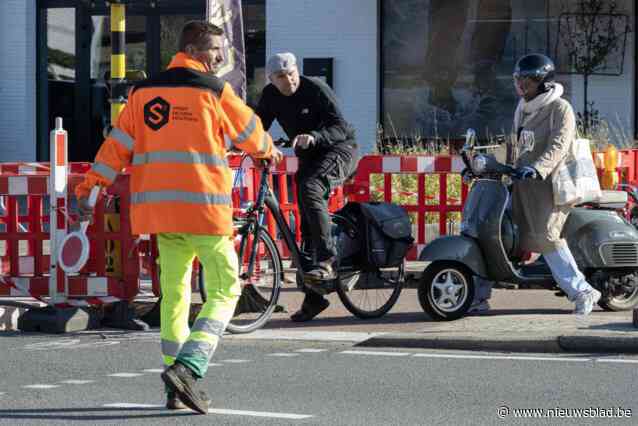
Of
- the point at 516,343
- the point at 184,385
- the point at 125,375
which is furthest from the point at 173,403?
the point at 516,343

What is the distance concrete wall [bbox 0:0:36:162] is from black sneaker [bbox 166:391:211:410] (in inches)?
750

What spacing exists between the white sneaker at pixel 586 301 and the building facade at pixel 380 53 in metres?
12.3

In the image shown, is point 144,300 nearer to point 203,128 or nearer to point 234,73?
point 234,73

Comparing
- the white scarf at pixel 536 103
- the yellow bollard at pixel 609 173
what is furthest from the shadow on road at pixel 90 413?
the yellow bollard at pixel 609 173

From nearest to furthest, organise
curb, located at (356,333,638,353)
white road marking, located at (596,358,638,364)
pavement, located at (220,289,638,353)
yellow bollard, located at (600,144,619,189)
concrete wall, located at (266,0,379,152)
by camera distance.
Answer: white road marking, located at (596,358,638,364)
curb, located at (356,333,638,353)
pavement, located at (220,289,638,353)
yellow bollard, located at (600,144,619,189)
concrete wall, located at (266,0,379,152)

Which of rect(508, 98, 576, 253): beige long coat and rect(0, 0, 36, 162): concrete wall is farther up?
rect(0, 0, 36, 162): concrete wall

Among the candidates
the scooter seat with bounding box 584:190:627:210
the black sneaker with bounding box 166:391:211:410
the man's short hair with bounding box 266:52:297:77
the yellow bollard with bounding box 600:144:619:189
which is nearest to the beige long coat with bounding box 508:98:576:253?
the scooter seat with bounding box 584:190:627:210

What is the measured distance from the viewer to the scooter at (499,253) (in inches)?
392

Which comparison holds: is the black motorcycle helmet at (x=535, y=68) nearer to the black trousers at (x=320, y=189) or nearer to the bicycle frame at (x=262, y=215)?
the black trousers at (x=320, y=189)

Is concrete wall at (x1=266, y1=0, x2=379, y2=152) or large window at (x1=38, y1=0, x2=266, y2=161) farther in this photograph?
large window at (x1=38, y1=0, x2=266, y2=161)

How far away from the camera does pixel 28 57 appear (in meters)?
25.6

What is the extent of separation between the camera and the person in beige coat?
9797 millimetres

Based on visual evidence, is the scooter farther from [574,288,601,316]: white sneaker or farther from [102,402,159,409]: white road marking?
[102,402,159,409]: white road marking

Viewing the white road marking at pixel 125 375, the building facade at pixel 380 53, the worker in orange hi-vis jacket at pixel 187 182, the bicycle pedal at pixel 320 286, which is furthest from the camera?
the building facade at pixel 380 53
